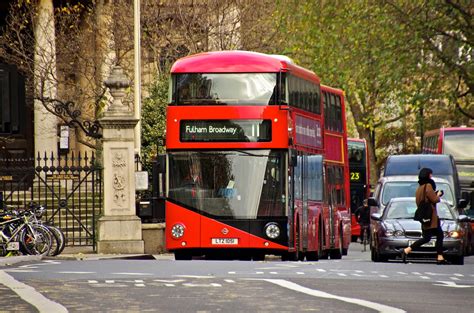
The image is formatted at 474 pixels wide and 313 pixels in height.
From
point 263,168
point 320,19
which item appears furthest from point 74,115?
point 320,19

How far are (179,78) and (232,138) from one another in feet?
5.50

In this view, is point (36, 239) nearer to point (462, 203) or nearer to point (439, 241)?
point (439, 241)

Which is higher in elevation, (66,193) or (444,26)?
(444,26)

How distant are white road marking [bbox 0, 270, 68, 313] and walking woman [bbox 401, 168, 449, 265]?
9.85m

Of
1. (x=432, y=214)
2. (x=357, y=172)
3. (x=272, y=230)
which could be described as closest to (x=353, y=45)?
(x=357, y=172)

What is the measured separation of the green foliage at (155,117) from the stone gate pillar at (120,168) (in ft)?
24.6

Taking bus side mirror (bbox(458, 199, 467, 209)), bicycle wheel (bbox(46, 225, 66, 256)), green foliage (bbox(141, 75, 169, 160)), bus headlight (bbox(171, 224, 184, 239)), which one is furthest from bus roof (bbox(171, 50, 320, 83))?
green foliage (bbox(141, 75, 169, 160))

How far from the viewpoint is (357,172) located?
59.0 metres

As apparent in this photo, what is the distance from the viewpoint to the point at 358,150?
59.0 metres

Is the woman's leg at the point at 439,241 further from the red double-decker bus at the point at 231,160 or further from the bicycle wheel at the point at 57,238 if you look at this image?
the bicycle wheel at the point at 57,238

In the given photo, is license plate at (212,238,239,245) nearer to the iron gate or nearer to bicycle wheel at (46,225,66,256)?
bicycle wheel at (46,225,66,256)

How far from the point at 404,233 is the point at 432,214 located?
201 centimetres

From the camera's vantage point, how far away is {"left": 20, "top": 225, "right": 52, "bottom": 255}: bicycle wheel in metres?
31.6

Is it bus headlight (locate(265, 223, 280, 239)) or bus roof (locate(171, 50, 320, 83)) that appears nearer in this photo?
bus headlight (locate(265, 223, 280, 239))
